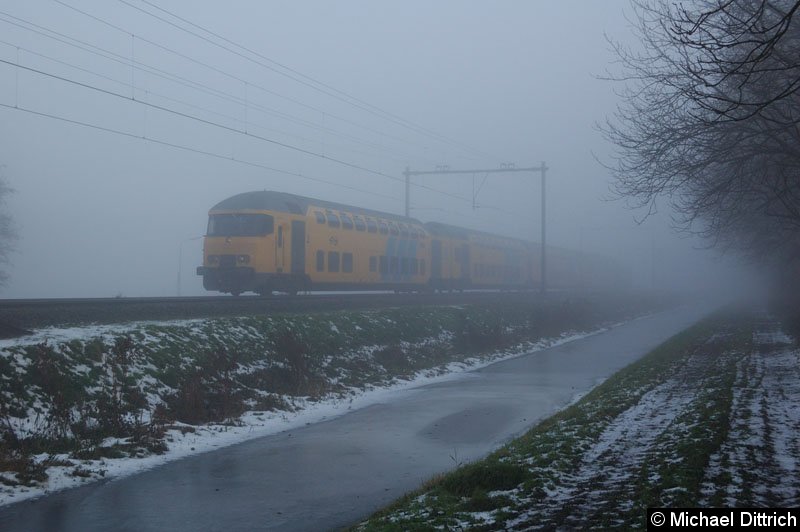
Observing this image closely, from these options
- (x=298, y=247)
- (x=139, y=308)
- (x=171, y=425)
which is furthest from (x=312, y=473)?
(x=298, y=247)

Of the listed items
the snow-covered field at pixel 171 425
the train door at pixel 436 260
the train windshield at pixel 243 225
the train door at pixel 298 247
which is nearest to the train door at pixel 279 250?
the train windshield at pixel 243 225

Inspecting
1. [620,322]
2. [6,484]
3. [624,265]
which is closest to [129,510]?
[6,484]

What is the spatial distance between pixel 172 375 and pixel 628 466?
8.66 metres

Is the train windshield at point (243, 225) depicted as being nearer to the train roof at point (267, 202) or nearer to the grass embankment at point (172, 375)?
the train roof at point (267, 202)

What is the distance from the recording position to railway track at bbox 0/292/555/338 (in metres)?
14.7

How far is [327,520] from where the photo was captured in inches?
295

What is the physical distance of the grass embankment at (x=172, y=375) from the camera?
34.2ft

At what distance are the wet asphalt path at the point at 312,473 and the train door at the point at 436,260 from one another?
926 inches

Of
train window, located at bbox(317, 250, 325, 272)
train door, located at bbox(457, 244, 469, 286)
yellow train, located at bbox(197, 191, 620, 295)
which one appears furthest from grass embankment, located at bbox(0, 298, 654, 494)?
train door, located at bbox(457, 244, 469, 286)

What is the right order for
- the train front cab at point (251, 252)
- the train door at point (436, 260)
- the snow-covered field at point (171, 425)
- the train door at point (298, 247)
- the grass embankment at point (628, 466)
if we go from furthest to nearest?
the train door at point (436, 260)
the train door at point (298, 247)
the train front cab at point (251, 252)
the snow-covered field at point (171, 425)
the grass embankment at point (628, 466)

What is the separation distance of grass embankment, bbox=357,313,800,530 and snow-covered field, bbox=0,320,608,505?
4.15 m

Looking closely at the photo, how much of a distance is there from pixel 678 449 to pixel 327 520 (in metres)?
3.85

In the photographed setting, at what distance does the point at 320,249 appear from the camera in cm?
2894

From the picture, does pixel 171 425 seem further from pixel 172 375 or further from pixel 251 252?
→ pixel 251 252
